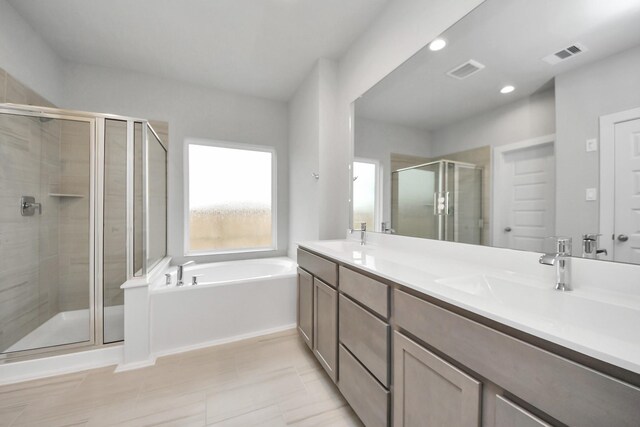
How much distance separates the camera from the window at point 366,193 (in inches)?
76.7

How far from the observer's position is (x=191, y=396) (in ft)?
4.83

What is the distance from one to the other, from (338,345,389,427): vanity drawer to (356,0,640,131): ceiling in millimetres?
1375

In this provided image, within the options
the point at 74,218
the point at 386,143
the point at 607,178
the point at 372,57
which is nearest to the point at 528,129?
the point at 607,178

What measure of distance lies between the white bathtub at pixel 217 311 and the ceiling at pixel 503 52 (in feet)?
6.04

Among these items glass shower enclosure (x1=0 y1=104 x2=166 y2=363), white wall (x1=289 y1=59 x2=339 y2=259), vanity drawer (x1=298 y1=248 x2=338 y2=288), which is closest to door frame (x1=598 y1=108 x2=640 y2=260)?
vanity drawer (x1=298 y1=248 x2=338 y2=288)

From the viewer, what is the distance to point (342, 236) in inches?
95.2

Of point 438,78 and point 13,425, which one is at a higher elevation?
point 438,78

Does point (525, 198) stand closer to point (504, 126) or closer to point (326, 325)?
point (504, 126)

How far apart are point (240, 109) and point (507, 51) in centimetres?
279

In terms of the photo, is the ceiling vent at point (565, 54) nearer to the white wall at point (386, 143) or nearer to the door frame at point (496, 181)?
the door frame at point (496, 181)

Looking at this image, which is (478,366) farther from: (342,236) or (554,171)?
(342,236)

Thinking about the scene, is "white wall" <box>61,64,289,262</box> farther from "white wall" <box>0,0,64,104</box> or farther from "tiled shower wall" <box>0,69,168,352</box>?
"tiled shower wall" <box>0,69,168,352</box>

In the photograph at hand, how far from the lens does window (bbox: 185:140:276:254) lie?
2914 mm

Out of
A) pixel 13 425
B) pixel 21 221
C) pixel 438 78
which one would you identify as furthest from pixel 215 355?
pixel 438 78
